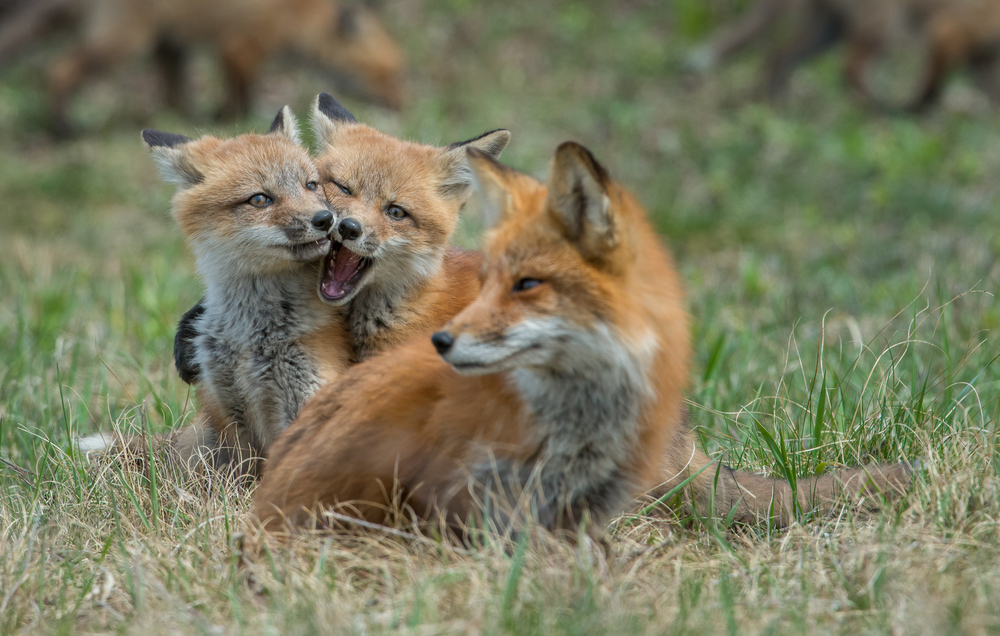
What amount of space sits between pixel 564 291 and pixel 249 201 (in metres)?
1.88

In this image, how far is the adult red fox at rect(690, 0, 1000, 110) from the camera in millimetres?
13742

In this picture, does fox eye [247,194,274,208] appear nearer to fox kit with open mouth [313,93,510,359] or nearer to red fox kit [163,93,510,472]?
red fox kit [163,93,510,472]

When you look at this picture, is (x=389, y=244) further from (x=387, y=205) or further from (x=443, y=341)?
(x=443, y=341)

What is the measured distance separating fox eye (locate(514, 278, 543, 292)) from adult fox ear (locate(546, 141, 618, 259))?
0.17m

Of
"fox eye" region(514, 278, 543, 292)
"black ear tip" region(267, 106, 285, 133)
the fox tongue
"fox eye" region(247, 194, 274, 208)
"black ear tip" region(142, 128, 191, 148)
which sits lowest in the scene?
the fox tongue

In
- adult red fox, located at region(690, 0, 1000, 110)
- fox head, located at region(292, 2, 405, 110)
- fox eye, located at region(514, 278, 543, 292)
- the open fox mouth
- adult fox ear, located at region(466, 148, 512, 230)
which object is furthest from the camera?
fox head, located at region(292, 2, 405, 110)

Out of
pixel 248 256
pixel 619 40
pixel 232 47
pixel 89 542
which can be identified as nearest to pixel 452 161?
pixel 248 256

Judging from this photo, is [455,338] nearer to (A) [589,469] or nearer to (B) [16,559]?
(A) [589,469]

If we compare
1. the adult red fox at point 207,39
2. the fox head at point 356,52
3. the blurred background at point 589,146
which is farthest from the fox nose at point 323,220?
the fox head at point 356,52

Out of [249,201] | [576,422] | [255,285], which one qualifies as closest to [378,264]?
[255,285]

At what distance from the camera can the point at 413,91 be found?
15.5 m

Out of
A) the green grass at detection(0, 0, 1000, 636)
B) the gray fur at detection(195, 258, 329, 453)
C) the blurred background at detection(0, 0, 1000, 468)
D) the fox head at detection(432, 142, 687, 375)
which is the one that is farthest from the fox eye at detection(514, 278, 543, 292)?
the blurred background at detection(0, 0, 1000, 468)

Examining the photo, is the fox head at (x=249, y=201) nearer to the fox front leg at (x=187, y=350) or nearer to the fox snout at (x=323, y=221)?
the fox snout at (x=323, y=221)

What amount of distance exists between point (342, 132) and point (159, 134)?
0.87 metres
